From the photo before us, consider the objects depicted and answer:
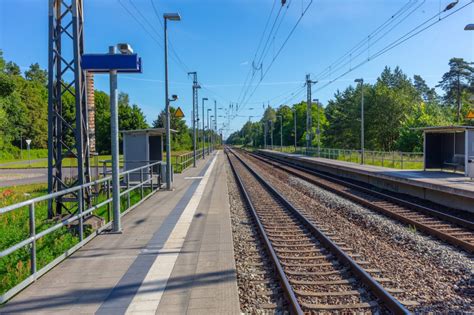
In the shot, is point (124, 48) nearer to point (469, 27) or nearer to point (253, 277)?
point (253, 277)

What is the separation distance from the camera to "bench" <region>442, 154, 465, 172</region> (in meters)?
19.8

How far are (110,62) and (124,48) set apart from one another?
44 centimetres

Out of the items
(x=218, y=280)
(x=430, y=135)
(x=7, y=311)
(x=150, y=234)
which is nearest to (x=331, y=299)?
(x=218, y=280)

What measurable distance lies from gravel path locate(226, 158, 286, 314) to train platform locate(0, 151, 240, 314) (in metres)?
0.21

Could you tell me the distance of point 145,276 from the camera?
5.96 metres

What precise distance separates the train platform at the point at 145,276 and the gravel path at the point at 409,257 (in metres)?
2.54

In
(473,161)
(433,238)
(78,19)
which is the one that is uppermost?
(78,19)

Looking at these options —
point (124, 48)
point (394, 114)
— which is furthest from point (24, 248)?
point (394, 114)

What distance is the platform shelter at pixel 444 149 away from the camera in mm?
19891

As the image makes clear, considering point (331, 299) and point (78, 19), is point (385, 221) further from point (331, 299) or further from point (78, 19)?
point (78, 19)

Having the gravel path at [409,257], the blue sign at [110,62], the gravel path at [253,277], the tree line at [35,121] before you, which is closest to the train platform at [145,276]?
the gravel path at [253,277]

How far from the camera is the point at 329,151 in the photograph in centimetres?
4191

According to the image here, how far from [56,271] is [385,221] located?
822 centimetres

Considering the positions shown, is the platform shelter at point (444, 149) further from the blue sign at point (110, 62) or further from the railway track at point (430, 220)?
the blue sign at point (110, 62)
